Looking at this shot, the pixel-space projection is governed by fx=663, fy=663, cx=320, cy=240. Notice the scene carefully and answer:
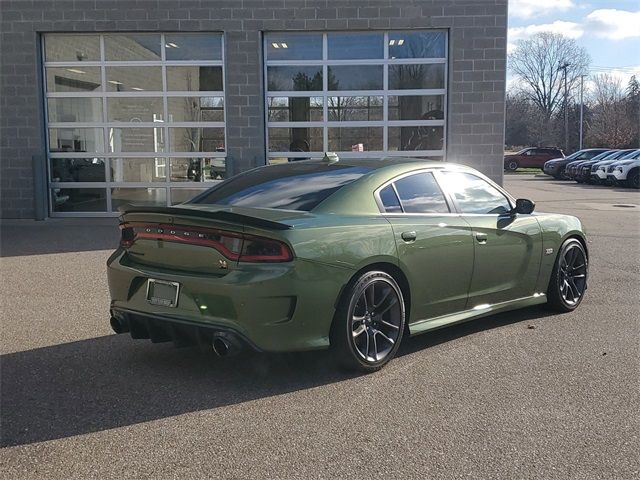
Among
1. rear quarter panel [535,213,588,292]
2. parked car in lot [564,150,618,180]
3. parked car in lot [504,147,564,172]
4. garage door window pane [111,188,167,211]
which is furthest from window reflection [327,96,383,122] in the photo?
parked car in lot [504,147,564,172]

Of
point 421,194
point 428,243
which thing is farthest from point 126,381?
point 421,194

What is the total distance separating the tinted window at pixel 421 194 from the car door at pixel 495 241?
5.8 inches

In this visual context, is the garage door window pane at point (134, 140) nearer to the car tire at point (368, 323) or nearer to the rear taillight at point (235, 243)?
the rear taillight at point (235, 243)

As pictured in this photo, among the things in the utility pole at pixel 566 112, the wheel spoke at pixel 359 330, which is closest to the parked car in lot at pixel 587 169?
the wheel spoke at pixel 359 330

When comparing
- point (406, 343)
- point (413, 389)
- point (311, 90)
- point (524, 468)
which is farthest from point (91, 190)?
point (524, 468)

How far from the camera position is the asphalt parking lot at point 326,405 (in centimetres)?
329

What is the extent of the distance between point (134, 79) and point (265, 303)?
1080 centimetres

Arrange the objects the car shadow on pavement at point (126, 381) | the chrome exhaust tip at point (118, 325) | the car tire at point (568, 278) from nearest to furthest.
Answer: the car shadow on pavement at point (126, 381) → the chrome exhaust tip at point (118, 325) → the car tire at point (568, 278)

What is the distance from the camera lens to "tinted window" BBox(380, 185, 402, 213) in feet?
16.2

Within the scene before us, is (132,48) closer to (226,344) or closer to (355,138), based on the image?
(355,138)

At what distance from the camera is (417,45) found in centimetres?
1319

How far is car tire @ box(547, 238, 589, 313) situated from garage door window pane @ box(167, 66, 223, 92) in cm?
872

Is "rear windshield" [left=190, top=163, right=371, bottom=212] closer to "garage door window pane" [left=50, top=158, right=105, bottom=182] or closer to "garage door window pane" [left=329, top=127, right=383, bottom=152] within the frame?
"garage door window pane" [left=329, top=127, right=383, bottom=152]

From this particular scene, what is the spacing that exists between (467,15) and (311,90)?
3332 millimetres
